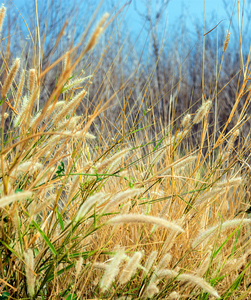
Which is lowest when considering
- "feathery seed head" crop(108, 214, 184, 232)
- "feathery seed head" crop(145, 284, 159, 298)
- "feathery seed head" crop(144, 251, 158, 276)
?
"feathery seed head" crop(145, 284, 159, 298)

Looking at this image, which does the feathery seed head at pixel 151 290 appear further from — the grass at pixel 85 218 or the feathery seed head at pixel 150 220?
the feathery seed head at pixel 150 220

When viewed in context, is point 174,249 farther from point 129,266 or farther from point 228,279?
point 129,266

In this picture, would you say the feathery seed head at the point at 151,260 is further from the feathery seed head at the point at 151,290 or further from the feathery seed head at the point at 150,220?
the feathery seed head at the point at 150,220

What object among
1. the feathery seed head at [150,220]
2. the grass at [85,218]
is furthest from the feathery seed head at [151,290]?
the feathery seed head at [150,220]

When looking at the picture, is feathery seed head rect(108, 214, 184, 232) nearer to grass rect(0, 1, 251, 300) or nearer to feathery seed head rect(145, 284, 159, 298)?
grass rect(0, 1, 251, 300)

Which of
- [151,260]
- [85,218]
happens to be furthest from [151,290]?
[85,218]

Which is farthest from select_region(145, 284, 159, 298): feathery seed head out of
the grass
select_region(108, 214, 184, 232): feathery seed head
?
select_region(108, 214, 184, 232): feathery seed head

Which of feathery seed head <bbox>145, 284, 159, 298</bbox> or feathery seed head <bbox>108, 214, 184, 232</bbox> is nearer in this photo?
feathery seed head <bbox>108, 214, 184, 232</bbox>

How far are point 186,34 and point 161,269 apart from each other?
30.4ft

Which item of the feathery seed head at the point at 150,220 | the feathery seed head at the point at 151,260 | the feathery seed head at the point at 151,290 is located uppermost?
the feathery seed head at the point at 150,220

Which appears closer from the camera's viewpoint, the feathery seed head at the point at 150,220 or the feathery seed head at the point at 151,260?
the feathery seed head at the point at 150,220

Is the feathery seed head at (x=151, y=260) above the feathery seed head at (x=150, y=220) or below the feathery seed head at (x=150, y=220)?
below

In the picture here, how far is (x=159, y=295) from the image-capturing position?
82 centimetres

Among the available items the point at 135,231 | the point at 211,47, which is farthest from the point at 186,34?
the point at 135,231
